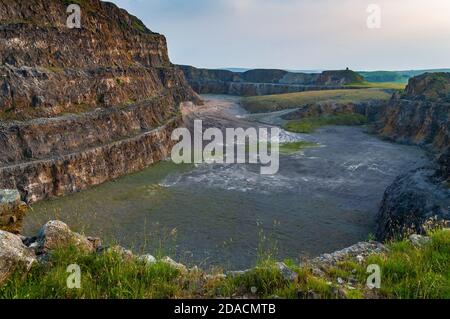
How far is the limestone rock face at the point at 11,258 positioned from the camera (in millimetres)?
8438

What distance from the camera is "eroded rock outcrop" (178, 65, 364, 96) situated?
13925 centimetres

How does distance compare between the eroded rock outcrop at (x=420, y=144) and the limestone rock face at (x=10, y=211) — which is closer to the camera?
the limestone rock face at (x=10, y=211)

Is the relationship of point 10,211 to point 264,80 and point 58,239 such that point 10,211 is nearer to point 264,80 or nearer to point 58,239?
point 58,239

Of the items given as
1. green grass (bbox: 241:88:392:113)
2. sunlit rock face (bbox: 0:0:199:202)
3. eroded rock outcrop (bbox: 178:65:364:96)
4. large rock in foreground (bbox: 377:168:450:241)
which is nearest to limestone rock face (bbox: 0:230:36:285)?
large rock in foreground (bbox: 377:168:450:241)

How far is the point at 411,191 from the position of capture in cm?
2545

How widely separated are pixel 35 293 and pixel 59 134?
104 feet

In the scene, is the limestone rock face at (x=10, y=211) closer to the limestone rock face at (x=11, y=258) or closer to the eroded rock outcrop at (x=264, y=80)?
the limestone rock face at (x=11, y=258)

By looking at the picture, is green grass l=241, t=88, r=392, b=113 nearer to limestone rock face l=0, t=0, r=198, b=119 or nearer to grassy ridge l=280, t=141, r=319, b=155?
grassy ridge l=280, t=141, r=319, b=155

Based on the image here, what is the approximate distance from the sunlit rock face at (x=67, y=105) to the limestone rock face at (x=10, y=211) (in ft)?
64.0

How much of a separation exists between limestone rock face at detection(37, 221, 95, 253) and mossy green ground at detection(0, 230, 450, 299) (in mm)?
543

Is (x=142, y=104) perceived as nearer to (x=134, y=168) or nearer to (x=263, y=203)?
(x=134, y=168)

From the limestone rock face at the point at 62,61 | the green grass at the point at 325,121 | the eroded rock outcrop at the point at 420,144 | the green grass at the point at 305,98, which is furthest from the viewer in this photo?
the green grass at the point at 305,98

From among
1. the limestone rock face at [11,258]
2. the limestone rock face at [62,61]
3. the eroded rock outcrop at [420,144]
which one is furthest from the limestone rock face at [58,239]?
the limestone rock face at [62,61]

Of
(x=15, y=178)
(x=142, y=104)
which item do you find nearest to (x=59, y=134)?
(x=15, y=178)
